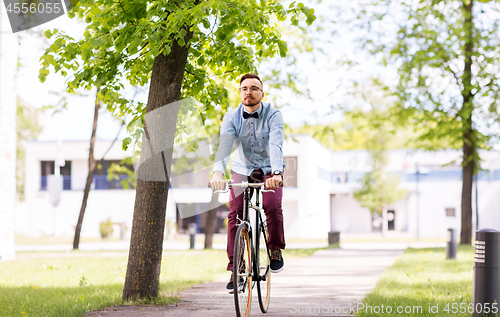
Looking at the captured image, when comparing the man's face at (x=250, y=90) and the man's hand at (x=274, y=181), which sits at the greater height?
the man's face at (x=250, y=90)

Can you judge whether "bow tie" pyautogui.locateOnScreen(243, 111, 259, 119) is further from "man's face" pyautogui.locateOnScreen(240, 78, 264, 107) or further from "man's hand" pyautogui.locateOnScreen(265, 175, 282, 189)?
"man's hand" pyautogui.locateOnScreen(265, 175, 282, 189)

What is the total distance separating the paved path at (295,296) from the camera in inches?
225

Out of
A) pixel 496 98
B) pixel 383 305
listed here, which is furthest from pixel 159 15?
pixel 496 98

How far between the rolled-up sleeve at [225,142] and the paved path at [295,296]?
1.70 metres

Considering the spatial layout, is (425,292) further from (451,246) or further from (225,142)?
(451,246)

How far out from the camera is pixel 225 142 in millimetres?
5008

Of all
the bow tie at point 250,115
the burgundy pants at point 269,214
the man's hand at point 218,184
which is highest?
the bow tie at point 250,115

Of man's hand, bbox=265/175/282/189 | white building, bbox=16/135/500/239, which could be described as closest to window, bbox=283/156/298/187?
white building, bbox=16/135/500/239

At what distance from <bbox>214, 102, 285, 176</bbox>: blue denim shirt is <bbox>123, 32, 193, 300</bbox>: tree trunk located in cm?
138

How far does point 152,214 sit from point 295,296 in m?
2.24

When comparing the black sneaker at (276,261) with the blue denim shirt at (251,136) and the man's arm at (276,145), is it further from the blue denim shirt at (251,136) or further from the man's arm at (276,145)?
the man's arm at (276,145)

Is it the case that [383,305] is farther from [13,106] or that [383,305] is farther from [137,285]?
[13,106]

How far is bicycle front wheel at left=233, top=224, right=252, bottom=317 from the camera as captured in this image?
441 cm

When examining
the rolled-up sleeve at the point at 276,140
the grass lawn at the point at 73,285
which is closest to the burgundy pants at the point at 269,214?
the rolled-up sleeve at the point at 276,140
